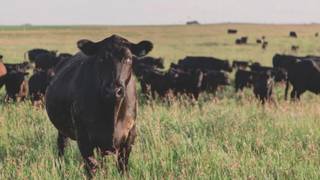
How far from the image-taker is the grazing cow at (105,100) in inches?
225

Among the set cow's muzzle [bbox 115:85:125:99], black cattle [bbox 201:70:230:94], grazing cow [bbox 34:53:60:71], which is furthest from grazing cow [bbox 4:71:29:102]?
cow's muzzle [bbox 115:85:125:99]

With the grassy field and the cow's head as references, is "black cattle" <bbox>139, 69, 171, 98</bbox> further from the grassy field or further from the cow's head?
the cow's head

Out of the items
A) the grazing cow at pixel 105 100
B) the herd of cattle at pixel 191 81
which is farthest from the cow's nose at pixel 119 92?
the herd of cattle at pixel 191 81

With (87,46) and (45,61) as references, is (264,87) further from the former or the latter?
(45,61)

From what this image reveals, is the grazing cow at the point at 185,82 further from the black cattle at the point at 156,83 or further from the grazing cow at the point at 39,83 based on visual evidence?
the grazing cow at the point at 39,83

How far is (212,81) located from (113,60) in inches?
604

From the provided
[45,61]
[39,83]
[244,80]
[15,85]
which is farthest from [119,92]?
[45,61]

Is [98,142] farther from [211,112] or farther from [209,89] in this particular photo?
[209,89]

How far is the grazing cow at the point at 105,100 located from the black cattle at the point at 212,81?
45.9 ft

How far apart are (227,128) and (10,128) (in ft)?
12.5

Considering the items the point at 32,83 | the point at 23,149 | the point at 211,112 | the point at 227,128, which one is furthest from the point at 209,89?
the point at 23,149

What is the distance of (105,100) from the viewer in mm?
5910

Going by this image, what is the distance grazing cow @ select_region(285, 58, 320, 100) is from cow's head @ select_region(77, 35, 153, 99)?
14.1m

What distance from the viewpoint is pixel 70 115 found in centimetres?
690
